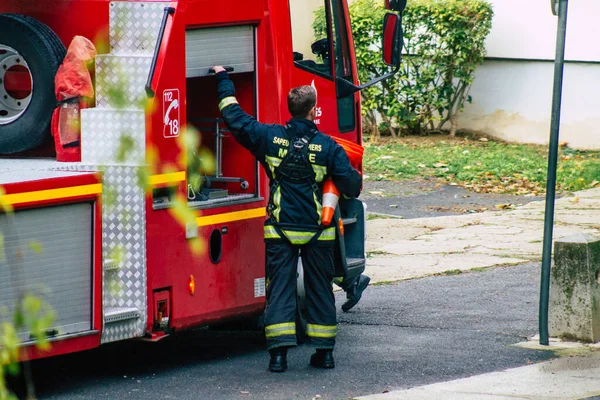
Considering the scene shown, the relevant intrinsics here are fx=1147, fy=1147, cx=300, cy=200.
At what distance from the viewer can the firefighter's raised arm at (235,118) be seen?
6523mm

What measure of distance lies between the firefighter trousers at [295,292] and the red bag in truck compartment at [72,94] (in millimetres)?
1328

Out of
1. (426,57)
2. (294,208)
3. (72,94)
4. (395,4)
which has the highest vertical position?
(395,4)

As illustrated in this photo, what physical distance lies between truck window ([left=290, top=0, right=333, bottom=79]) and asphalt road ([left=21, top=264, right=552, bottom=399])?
185cm

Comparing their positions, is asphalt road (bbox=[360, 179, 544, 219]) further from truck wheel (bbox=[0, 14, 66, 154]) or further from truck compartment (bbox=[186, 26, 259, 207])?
truck wheel (bbox=[0, 14, 66, 154])

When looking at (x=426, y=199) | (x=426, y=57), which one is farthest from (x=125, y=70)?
(x=426, y=57)

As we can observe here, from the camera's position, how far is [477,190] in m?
14.9

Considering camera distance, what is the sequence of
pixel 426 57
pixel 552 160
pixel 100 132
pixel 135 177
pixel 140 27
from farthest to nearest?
1. pixel 426 57
2. pixel 552 160
3. pixel 140 27
4. pixel 100 132
5. pixel 135 177

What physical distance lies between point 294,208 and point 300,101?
62cm

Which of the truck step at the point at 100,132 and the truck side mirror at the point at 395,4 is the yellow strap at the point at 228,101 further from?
the truck side mirror at the point at 395,4

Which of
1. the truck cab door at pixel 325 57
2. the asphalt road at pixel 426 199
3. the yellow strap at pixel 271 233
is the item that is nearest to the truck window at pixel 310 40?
the truck cab door at pixel 325 57

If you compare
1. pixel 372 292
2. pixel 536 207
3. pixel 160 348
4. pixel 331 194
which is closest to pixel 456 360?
pixel 331 194

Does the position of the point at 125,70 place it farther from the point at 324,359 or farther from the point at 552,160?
the point at 552,160

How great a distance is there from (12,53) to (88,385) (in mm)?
1896

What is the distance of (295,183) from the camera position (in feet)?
21.8
